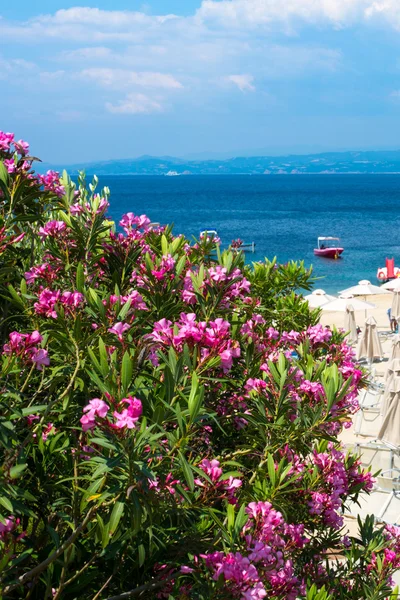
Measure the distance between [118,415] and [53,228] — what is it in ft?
4.45

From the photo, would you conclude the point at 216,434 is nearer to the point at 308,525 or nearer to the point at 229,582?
the point at 308,525

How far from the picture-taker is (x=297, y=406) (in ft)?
7.60

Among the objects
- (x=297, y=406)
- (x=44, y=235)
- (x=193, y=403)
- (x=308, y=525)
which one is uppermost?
(x=44, y=235)

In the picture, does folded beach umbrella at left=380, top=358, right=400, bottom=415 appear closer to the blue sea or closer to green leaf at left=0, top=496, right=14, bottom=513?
the blue sea

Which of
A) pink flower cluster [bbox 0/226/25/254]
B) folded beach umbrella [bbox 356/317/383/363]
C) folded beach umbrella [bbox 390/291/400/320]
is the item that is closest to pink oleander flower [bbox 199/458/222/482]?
pink flower cluster [bbox 0/226/25/254]

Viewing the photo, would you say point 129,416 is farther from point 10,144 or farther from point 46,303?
point 10,144

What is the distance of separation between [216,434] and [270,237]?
5845 cm

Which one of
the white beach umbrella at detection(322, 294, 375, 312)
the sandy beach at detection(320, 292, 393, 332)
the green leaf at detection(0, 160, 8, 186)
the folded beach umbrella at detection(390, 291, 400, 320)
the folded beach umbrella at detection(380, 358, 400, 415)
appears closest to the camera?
the green leaf at detection(0, 160, 8, 186)

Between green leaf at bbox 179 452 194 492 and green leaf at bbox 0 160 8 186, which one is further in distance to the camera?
green leaf at bbox 0 160 8 186

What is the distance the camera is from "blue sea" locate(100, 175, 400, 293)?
43.0m

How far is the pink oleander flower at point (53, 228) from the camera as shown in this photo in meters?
2.79

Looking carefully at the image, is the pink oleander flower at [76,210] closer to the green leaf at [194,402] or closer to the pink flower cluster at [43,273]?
the pink flower cluster at [43,273]

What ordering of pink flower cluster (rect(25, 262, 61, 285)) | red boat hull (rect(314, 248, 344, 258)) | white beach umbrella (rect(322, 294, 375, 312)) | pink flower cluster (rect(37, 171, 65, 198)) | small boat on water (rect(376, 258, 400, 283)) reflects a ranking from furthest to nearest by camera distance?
1. red boat hull (rect(314, 248, 344, 258))
2. small boat on water (rect(376, 258, 400, 283))
3. white beach umbrella (rect(322, 294, 375, 312))
4. pink flower cluster (rect(37, 171, 65, 198))
5. pink flower cluster (rect(25, 262, 61, 285))

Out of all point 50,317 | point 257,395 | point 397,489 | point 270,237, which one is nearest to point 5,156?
point 50,317
